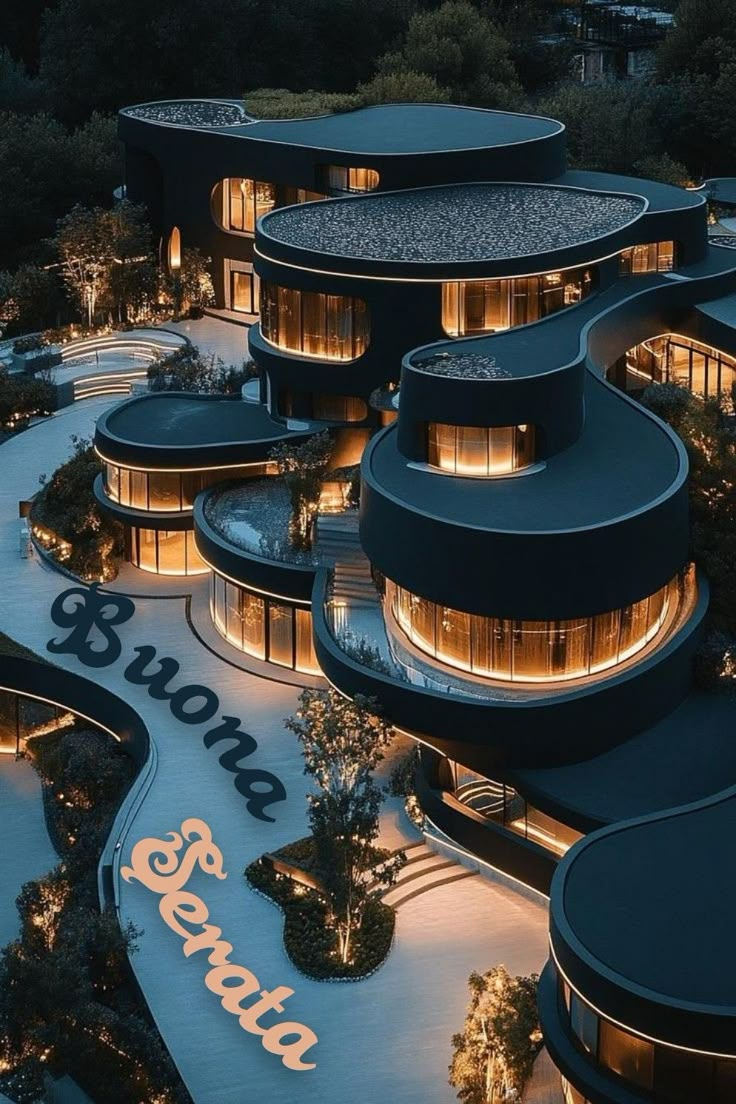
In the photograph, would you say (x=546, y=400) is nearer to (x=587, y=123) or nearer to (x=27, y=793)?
(x=27, y=793)

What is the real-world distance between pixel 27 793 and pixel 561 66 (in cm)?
8270

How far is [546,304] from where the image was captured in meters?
57.6

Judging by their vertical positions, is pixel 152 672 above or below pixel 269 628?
below

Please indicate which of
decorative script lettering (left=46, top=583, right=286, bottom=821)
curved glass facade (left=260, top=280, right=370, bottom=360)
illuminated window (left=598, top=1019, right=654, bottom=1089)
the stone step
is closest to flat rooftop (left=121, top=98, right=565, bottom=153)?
curved glass facade (left=260, top=280, right=370, bottom=360)

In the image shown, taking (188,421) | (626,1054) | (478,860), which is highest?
(188,421)

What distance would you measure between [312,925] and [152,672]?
1284 centimetres

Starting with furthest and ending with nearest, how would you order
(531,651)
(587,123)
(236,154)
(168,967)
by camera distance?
1. (587,123)
2. (236,154)
3. (531,651)
4. (168,967)

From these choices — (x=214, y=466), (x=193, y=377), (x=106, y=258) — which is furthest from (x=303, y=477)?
(x=106, y=258)

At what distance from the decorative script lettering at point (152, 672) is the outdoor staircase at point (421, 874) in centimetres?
395

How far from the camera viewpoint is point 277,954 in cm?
3847

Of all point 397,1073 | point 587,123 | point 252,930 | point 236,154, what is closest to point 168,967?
point 252,930

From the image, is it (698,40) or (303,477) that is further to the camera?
Answer: (698,40)

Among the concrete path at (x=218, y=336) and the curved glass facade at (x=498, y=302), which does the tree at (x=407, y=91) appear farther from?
the curved glass facade at (x=498, y=302)

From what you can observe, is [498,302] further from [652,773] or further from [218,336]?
[652,773]
